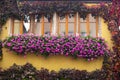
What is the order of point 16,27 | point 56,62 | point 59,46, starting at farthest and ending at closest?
point 16,27 < point 56,62 < point 59,46

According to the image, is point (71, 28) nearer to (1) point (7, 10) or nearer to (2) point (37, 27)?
(2) point (37, 27)

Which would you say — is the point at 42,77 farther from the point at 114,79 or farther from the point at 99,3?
the point at 99,3

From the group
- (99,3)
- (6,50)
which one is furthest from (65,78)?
(99,3)

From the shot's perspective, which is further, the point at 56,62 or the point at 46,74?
the point at 56,62

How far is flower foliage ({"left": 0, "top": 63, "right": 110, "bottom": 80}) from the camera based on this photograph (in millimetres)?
12734

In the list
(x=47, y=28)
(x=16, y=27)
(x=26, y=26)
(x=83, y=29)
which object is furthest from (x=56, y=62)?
(x=16, y=27)

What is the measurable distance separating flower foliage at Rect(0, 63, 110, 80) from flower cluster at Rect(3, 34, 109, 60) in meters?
0.62

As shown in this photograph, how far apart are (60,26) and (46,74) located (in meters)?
2.12

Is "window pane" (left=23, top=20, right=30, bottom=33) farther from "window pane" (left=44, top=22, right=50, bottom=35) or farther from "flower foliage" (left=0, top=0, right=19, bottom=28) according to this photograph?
"window pane" (left=44, top=22, right=50, bottom=35)

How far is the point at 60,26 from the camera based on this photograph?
1356cm

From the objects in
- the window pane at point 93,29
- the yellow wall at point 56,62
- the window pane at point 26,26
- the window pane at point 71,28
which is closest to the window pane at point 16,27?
the window pane at point 26,26

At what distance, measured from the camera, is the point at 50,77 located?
12734 millimetres

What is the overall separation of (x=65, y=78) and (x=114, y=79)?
187 cm

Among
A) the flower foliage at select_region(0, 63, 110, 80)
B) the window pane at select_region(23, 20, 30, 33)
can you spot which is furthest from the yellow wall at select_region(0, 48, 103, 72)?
the window pane at select_region(23, 20, 30, 33)
